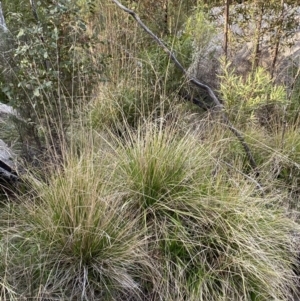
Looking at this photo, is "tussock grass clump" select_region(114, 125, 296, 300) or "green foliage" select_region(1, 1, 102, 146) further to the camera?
"green foliage" select_region(1, 1, 102, 146)

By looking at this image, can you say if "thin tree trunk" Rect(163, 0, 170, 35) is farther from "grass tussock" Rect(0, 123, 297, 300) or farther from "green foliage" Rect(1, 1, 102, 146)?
"grass tussock" Rect(0, 123, 297, 300)

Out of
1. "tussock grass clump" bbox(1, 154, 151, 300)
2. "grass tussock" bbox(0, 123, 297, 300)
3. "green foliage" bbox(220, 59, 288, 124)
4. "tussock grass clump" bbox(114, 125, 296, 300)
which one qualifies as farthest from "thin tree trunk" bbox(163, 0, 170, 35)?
"tussock grass clump" bbox(1, 154, 151, 300)

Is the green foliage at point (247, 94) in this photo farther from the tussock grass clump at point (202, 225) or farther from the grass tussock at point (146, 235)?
the grass tussock at point (146, 235)

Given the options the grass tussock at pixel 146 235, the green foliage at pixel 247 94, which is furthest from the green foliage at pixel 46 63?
the green foliage at pixel 247 94

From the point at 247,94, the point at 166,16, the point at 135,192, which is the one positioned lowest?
the point at 135,192

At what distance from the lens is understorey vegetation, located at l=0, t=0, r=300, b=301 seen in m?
1.96

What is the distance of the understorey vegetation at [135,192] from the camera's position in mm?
1955

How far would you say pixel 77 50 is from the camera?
9.29 ft

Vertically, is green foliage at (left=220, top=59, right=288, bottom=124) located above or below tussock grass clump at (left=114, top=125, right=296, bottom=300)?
above

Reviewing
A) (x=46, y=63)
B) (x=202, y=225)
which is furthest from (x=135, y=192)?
(x=46, y=63)

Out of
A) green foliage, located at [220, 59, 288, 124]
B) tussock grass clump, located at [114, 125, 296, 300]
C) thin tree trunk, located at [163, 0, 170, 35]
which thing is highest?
thin tree trunk, located at [163, 0, 170, 35]

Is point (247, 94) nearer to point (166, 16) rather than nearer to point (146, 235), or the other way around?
point (146, 235)

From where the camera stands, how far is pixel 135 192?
2219mm

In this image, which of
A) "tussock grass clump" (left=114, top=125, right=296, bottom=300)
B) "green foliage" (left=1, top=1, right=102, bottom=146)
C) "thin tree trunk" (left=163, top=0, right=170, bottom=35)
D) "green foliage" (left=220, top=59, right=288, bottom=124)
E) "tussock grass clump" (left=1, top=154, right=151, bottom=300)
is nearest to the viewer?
"tussock grass clump" (left=1, top=154, right=151, bottom=300)
